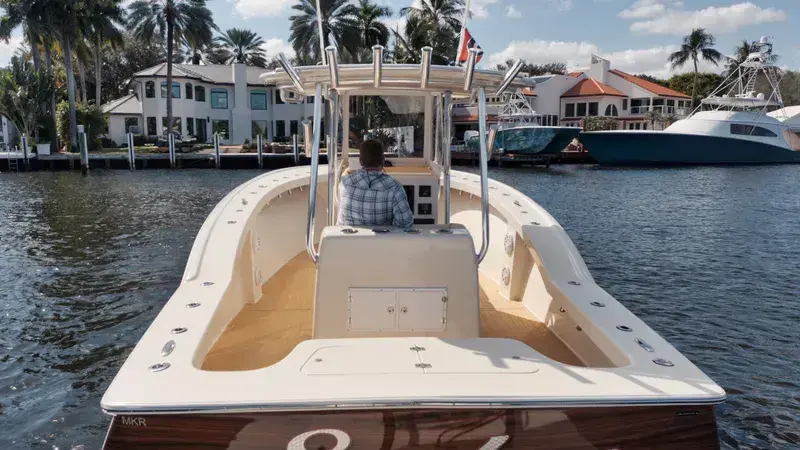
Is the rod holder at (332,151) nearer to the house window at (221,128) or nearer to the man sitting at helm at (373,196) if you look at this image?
the man sitting at helm at (373,196)

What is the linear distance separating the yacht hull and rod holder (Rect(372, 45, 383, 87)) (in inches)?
78.1

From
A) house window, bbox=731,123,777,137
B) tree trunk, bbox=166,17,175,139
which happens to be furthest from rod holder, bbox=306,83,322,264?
house window, bbox=731,123,777,137

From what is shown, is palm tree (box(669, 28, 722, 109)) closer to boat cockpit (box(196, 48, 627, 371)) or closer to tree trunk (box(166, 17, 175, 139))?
tree trunk (box(166, 17, 175, 139))

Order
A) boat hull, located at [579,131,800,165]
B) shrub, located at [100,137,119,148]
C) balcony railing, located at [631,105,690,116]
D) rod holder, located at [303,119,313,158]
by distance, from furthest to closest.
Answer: balcony railing, located at [631,105,690,116] → shrub, located at [100,137,119,148] → boat hull, located at [579,131,800,165] → rod holder, located at [303,119,313,158]

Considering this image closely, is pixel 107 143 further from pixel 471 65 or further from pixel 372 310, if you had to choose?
pixel 471 65

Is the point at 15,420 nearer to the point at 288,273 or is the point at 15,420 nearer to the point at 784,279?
the point at 288,273

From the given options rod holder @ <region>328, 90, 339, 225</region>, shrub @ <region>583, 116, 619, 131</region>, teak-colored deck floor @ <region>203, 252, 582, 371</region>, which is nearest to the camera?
teak-colored deck floor @ <region>203, 252, 582, 371</region>

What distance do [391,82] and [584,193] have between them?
23.8m

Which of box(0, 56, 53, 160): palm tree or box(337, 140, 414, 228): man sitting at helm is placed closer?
box(337, 140, 414, 228): man sitting at helm

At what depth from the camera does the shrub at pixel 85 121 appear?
42.5 metres

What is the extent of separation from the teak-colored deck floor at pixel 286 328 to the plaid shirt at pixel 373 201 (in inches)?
41.0

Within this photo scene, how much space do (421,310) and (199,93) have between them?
50.7m

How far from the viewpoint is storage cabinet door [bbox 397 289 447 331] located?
4000mm

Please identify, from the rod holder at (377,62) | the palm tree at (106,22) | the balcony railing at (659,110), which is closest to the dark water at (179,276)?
the rod holder at (377,62)
